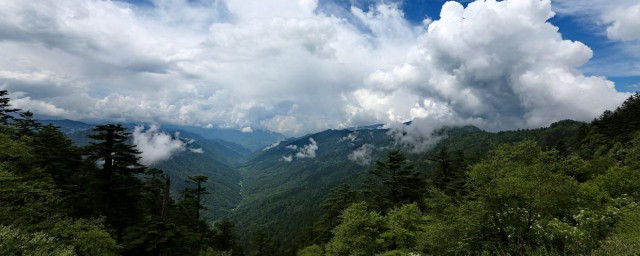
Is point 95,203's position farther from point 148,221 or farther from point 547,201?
point 547,201

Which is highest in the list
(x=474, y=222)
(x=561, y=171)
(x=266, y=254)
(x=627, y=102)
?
(x=627, y=102)

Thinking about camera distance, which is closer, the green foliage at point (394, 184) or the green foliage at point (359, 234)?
the green foliage at point (359, 234)

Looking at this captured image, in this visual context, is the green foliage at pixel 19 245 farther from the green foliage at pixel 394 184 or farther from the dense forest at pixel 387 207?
the green foliage at pixel 394 184

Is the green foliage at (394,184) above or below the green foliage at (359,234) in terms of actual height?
above

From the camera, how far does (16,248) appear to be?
13.4 meters

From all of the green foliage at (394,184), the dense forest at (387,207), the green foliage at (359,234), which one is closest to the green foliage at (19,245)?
the dense forest at (387,207)

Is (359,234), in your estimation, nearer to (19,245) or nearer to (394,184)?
(394,184)

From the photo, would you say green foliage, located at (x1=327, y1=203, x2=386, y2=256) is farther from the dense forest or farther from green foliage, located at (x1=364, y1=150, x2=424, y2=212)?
green foliage, located at (x1=364, y1=150, x2=424, y2=212)

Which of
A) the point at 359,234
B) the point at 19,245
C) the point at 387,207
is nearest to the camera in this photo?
the point at 19,245

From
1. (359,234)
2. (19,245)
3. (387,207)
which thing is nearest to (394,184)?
(387,207)

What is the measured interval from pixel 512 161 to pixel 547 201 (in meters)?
4.91

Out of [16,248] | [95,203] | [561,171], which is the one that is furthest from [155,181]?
[561,171]

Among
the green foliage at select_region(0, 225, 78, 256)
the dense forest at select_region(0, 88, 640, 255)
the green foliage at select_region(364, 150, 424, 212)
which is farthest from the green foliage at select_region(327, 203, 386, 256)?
the green foliage at select_region(0, 225, 78, 256)

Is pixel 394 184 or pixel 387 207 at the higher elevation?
pixel 394 184
